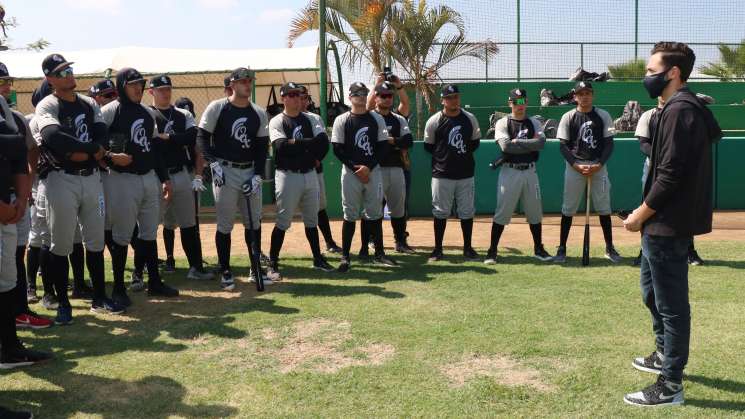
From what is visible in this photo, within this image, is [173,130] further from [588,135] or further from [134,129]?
[588,135]

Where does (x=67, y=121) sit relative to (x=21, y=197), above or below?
above

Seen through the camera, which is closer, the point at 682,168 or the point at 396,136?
the point at 682,168

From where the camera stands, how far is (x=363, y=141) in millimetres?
7926

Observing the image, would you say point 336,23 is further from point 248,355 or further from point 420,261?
point 248,355

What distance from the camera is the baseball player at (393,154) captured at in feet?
27.5

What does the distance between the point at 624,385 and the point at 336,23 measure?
1342cm

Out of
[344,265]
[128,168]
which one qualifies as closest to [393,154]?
[344,265]

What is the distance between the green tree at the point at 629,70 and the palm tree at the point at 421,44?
4.57 meters

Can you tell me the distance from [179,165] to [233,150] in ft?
2.83

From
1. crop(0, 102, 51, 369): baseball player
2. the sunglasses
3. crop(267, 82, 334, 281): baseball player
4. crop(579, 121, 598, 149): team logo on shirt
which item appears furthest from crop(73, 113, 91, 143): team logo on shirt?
crop(579, 121, 598, 149): team logo on shirt

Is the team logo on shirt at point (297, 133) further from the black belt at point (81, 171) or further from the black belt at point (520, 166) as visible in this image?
the black belt at point (520, 166)

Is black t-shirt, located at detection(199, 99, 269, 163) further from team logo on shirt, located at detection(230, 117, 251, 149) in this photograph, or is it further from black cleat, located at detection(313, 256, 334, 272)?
black cleat, located at detection(313, 256, 334, 272)

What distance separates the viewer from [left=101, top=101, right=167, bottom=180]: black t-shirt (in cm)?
639

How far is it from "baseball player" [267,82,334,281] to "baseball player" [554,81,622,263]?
119 inches
